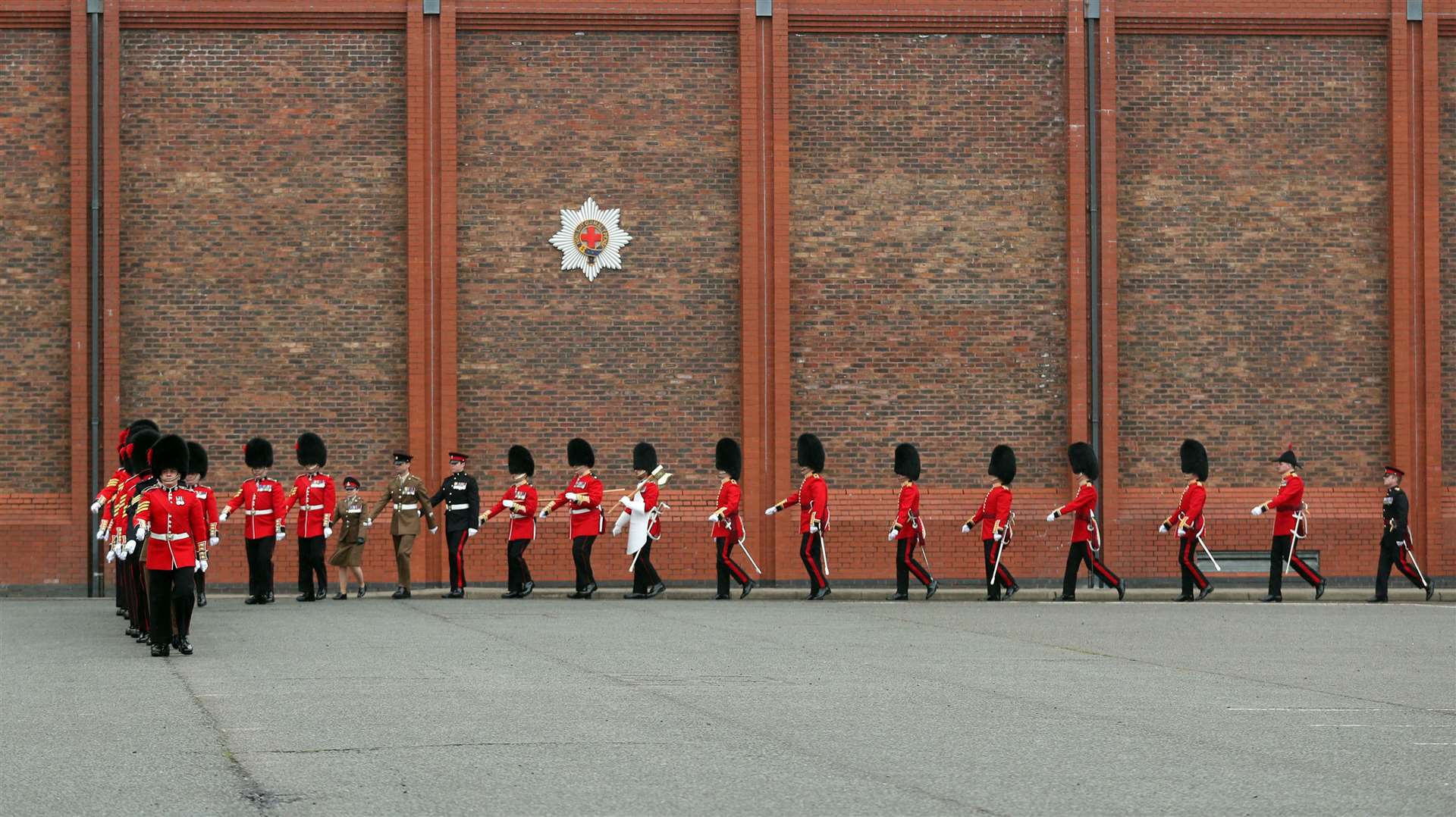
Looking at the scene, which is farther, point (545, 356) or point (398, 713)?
point (545, 356)

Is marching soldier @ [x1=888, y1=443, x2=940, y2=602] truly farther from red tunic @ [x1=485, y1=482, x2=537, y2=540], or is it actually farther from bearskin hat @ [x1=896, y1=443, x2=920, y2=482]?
red tunic @ [x1=485, y1=482, x2=537, y2=540]

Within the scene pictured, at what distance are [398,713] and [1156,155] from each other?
17.4 meters

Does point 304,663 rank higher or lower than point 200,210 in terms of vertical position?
lower

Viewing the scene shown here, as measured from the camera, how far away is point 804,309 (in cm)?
2502

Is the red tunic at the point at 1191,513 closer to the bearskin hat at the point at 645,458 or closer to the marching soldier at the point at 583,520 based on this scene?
the bearskin hat at the point at 645,458

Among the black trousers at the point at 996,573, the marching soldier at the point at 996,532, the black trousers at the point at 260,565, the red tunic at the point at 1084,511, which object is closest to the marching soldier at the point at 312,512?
the black trousers at the point at 260,565

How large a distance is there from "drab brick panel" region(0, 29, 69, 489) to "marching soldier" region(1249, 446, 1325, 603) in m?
15.0

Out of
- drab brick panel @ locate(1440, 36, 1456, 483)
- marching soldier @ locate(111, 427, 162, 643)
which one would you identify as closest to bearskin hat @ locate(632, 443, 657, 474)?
marching soldier @ locate(111, 427, 162, 643)

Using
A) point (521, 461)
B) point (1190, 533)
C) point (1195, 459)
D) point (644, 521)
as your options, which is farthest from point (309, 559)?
point (1195, 459)

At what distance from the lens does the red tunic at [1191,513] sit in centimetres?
2197

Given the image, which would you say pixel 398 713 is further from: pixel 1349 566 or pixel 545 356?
pixel 1349 566

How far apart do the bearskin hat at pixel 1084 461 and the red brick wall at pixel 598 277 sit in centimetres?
456

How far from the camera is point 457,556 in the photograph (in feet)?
73.4

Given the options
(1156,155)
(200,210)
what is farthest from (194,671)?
(1156,155)
